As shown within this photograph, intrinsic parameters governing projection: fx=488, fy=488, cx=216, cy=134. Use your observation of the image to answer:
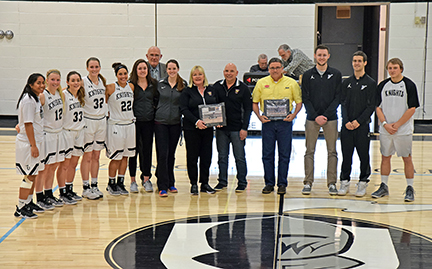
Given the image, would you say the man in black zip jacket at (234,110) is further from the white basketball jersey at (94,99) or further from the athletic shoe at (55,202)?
the athletic shoe at (55,202)

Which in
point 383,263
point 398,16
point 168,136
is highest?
point 398,16

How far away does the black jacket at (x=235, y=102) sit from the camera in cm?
580

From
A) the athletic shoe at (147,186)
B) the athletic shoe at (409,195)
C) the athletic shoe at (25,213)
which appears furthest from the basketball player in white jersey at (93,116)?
the athletic shoe at (409,195)

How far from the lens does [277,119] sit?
18.8ft

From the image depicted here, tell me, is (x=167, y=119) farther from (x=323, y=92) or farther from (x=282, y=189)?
(x=323, y=92)

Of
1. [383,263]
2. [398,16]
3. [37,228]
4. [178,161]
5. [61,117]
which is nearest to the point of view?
[383,263]

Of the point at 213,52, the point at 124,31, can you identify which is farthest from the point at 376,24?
the point at 124,31

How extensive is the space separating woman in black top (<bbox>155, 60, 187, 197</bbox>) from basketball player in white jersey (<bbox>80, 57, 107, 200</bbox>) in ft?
2.12

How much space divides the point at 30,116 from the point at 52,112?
35 centimetres

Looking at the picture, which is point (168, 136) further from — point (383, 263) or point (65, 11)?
point (65, 11)

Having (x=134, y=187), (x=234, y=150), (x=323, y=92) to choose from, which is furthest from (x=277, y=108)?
(x=134, y=187)

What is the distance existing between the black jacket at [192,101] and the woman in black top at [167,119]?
0.25 feet

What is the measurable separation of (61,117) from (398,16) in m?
8.71

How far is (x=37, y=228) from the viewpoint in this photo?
455 centimetres
